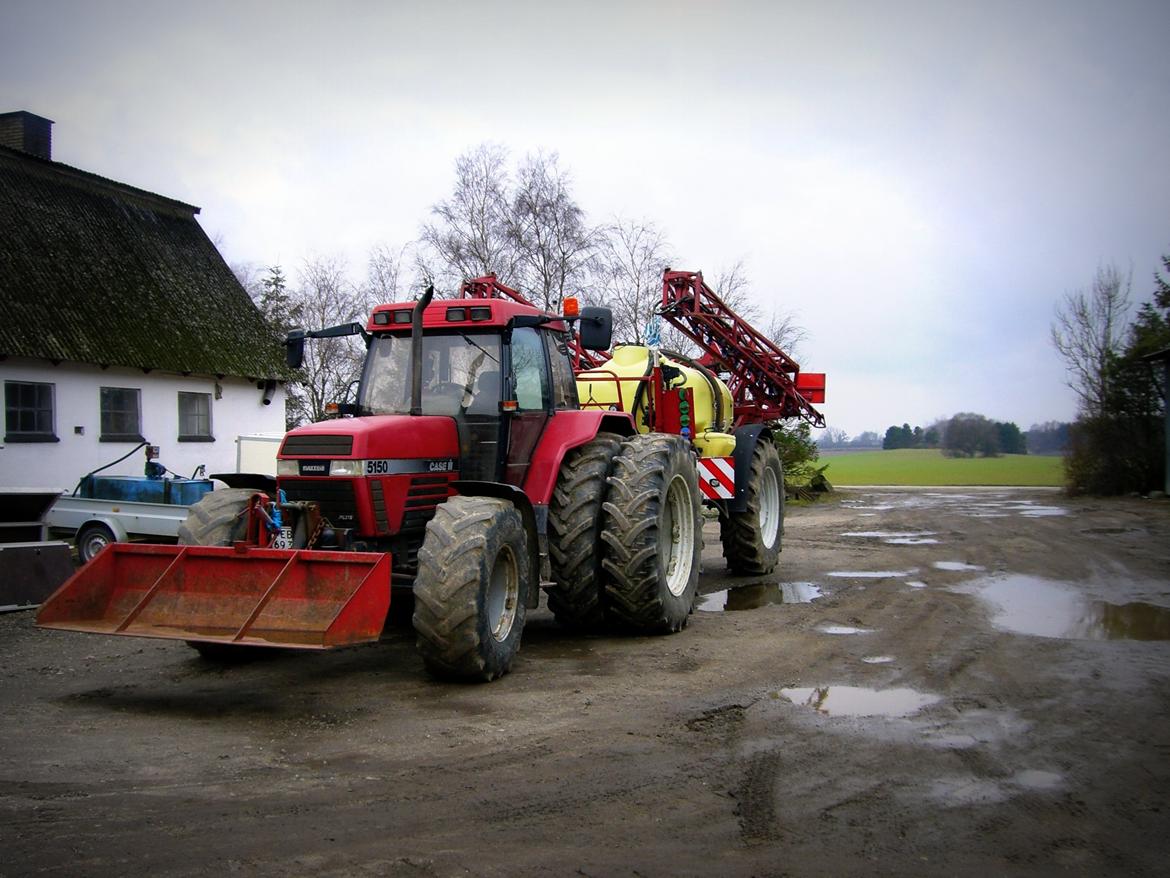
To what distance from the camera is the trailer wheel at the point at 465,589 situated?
6027 millimetres

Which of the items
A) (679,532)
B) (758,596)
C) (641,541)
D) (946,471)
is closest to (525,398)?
(641,541)

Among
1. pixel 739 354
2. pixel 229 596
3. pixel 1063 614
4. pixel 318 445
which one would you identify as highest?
pixel 739 354

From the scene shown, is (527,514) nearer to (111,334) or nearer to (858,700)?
(858,700)

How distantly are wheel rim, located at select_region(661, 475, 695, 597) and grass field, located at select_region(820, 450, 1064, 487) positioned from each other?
80.9ft

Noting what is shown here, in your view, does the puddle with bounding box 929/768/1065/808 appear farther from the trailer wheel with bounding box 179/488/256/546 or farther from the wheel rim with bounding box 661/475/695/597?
the trailer wheel with bounding box 179/488/256/546

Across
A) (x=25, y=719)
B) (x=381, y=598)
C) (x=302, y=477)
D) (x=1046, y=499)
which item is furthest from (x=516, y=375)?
(x=1046, y=499)

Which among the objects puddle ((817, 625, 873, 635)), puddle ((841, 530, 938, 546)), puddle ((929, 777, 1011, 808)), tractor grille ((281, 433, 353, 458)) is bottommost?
puddle ((929, 777, 1011, 808))

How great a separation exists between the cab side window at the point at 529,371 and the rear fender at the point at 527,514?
3.19 feet

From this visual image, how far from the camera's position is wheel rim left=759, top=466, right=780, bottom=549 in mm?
12500

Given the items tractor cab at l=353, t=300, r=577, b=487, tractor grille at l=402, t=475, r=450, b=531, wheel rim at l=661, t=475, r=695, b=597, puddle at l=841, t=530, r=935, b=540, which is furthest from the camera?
puddle at l=841, t=530, r=935, b=540

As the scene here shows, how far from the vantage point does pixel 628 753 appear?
201 inches

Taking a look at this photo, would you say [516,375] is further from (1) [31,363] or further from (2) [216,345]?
(2) [216,345]

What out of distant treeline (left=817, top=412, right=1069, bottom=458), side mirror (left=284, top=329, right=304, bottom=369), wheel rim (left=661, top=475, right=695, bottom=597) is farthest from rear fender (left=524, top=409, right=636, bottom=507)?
distant treeline (left=817, top=412, right=1069, bottom=458)

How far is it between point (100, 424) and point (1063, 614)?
51.6ft
